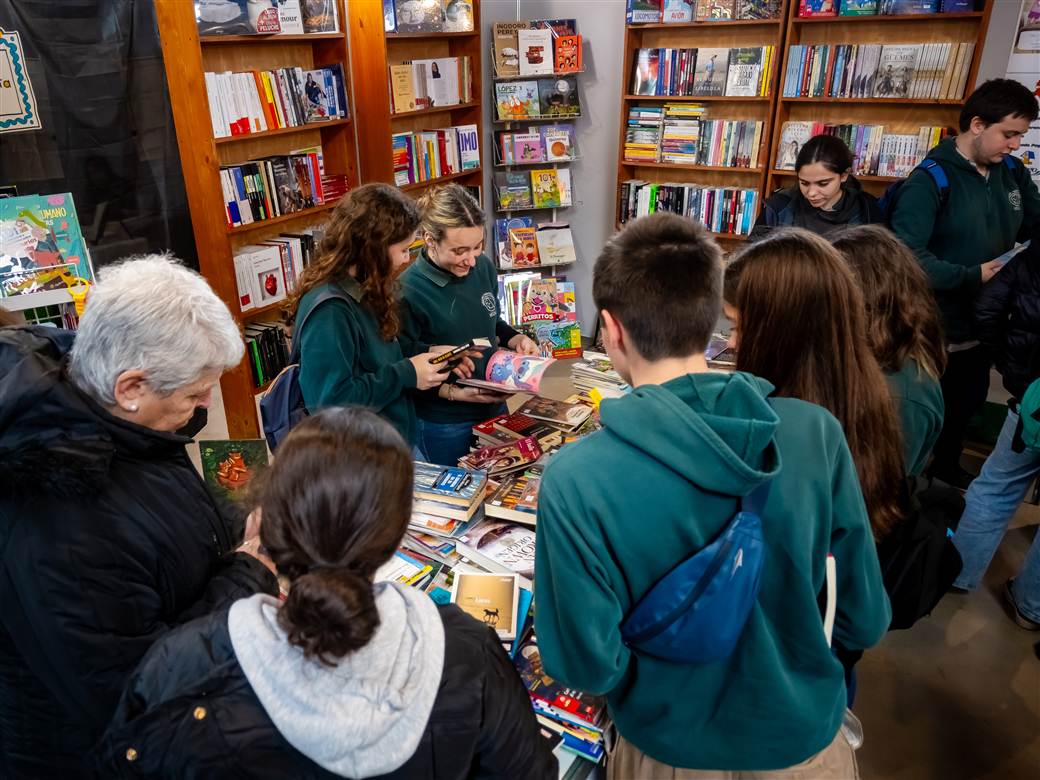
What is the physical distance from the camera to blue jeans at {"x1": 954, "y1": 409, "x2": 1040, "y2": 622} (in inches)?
114

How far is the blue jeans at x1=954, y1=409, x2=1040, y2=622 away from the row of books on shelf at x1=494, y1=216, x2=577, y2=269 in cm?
342

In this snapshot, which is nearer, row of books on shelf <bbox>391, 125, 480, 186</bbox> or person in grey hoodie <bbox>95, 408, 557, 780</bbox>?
person in grey hoodie <bbox>95, 408, 557, 780</bbox>

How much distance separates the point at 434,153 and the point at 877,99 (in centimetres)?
287

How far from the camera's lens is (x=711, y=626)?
3.38 ft

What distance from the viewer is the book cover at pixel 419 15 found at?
14.4ft

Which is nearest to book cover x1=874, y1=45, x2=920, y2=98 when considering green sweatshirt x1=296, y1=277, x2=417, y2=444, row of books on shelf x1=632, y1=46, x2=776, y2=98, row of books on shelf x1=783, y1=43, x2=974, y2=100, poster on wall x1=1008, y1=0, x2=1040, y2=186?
row of books on shelf x1=783, y1=43, x2=974, y2=100

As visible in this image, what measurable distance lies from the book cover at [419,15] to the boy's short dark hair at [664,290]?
389cm

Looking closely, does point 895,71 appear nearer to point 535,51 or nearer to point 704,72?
point 704,72

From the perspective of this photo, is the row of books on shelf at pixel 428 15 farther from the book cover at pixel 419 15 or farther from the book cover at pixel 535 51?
the book cover at pixel 535 51

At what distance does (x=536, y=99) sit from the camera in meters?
5.30

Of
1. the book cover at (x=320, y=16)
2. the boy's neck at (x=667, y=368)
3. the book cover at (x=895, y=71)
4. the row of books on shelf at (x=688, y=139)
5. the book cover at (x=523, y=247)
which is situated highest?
the book cover at (x=320, y=16)

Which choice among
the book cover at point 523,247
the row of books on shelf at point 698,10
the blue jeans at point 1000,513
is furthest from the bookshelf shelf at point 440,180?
the blue jeans at point 1000,513

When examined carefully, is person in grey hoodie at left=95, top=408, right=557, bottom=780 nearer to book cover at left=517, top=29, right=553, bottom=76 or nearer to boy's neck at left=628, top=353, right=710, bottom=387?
boy's neck at left=628, top=353, right=710, bottom=387

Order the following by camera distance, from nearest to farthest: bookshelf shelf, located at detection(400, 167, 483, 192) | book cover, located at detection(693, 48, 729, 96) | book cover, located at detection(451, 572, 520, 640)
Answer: book cover, located at detection(451, 572, 520, 640)
book cover, located at detection(693, 48, 729, 96)
bookshelf shelf, located at detection(400, 167, 483, 192)
